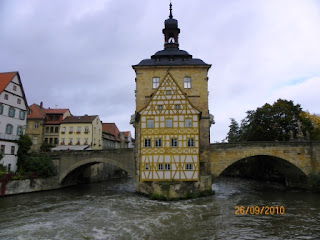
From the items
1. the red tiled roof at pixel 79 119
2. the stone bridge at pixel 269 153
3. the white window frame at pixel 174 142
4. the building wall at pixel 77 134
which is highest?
the red tiled roof at pixel 79 119

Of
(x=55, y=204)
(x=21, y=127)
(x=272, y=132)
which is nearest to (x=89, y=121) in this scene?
(x=21, y=127)

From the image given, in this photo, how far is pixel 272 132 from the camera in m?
35.6

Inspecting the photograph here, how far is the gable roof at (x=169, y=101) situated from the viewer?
2386 centimetres

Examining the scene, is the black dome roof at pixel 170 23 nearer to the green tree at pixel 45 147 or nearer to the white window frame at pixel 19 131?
the white window frame at pixel 19 131

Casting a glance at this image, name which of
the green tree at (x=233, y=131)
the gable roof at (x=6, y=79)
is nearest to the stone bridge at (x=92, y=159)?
the gable roof at (x=6, y=79)

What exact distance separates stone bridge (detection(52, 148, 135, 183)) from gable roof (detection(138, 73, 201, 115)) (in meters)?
7.20

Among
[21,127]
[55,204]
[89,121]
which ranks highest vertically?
[89,121]

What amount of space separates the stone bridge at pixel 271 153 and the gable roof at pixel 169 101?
17.8ft

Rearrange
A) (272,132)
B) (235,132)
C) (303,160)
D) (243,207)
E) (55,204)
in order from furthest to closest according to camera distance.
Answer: (235,132) → (272,132) → (303,160) → (55,204) → (243,207)

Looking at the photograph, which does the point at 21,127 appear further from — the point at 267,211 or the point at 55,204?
the point at 267,211

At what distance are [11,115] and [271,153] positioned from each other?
2772cm

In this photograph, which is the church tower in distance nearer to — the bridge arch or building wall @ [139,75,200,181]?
building wall @ [139,75,200,181]

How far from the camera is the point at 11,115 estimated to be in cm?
2986

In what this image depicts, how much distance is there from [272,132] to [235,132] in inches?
1084
